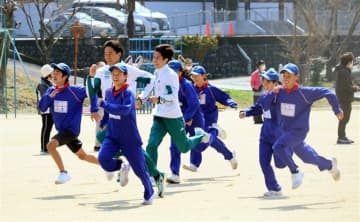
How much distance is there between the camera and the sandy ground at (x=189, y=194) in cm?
1009

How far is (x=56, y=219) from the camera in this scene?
32.6 feet

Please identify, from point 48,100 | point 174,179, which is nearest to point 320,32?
point 174,179

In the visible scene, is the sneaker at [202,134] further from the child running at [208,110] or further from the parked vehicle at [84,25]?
the parked vehicle at [84,25]

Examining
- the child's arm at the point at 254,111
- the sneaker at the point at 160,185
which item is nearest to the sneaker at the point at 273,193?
the child's arm at the point at 254,111

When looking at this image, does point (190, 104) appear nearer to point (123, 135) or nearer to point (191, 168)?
point (191, 168)

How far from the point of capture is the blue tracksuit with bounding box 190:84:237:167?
558 inches

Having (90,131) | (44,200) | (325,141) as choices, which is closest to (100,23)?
(90,131)

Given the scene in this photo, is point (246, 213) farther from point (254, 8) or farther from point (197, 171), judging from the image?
point (254, 8)

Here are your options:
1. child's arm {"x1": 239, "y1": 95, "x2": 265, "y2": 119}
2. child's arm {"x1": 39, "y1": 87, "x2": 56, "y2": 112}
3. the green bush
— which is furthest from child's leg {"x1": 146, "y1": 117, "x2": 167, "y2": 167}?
the green bush

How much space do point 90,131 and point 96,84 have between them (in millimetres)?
10950

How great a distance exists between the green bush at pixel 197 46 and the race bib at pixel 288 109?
108ft

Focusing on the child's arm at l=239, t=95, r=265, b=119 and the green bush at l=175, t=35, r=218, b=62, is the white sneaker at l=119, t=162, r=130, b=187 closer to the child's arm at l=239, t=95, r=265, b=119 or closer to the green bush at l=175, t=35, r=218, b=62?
the child's arm at l=239, t=95, r=265, b=119

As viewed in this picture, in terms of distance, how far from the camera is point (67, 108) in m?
12.7

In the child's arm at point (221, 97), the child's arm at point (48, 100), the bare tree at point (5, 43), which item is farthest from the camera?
the bare tree at point (5, 43)
